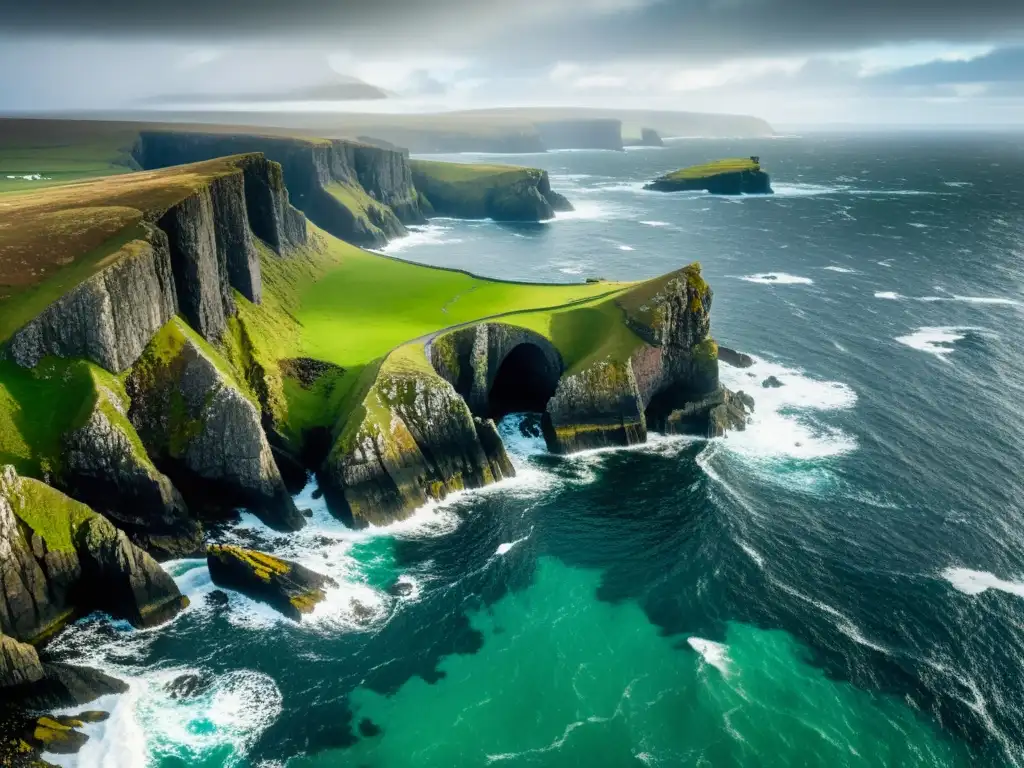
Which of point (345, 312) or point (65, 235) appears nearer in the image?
point (65, 235)

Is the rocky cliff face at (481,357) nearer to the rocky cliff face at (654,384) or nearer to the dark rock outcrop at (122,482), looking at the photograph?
the rocky cliff face at (654,384)

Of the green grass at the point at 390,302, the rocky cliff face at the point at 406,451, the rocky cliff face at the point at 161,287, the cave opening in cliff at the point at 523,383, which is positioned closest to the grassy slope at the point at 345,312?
the green grass at the point at 390,302

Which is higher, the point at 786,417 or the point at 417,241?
the point at 417,241

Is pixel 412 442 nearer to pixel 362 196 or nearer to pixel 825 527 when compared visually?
pixel 825 527

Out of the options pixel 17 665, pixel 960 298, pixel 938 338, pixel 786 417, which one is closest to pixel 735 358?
pixel 786 417

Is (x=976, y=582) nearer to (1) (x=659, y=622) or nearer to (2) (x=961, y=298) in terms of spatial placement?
(1) (x=659, y=622)

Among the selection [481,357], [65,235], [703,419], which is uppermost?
[65,235]
